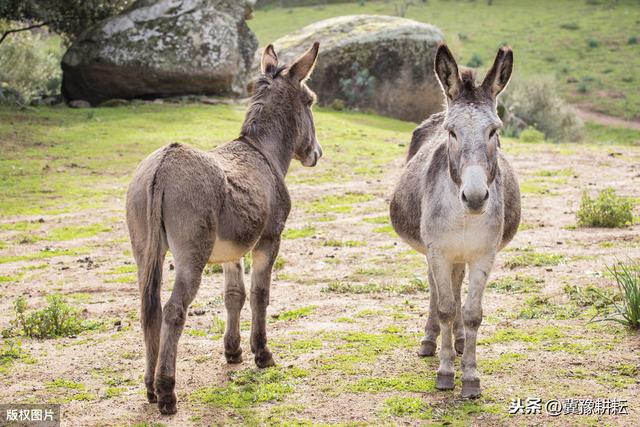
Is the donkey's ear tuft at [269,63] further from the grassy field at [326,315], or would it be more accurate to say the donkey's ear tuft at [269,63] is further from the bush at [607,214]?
the bush at [607,214]

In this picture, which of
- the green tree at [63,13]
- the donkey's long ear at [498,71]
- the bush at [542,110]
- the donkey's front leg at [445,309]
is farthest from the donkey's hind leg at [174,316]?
the bush at [542,110]

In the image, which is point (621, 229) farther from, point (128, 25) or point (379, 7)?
point (379, 7)

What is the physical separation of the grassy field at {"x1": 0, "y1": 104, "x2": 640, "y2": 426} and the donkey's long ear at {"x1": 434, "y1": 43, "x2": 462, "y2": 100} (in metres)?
2.38

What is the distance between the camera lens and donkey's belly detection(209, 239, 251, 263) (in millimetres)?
6164

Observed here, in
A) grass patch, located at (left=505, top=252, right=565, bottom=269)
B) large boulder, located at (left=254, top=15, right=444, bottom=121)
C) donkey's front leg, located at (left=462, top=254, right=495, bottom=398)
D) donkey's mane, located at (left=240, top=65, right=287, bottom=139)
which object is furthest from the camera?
large boulder, located at (left=254, top=15, right=444, bottom=121)

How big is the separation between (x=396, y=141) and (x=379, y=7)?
31.9 metres

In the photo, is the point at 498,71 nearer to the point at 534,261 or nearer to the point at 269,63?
the point at 269,63

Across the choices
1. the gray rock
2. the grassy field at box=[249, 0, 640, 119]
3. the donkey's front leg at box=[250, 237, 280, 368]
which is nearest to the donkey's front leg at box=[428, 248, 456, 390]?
the donkey's front leg at box=[250, 237, 280, 368]

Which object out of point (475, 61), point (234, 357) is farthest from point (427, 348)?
point (475, 61)

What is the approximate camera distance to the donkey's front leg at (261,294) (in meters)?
6.92

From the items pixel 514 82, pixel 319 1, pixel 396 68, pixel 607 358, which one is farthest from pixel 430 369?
pixel 319 1

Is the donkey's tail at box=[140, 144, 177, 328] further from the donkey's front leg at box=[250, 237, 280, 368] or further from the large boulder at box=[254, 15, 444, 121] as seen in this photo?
the large boulder at box=[254, 15, 444, 121]

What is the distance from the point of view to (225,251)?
246 inches

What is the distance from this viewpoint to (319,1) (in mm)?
55688
